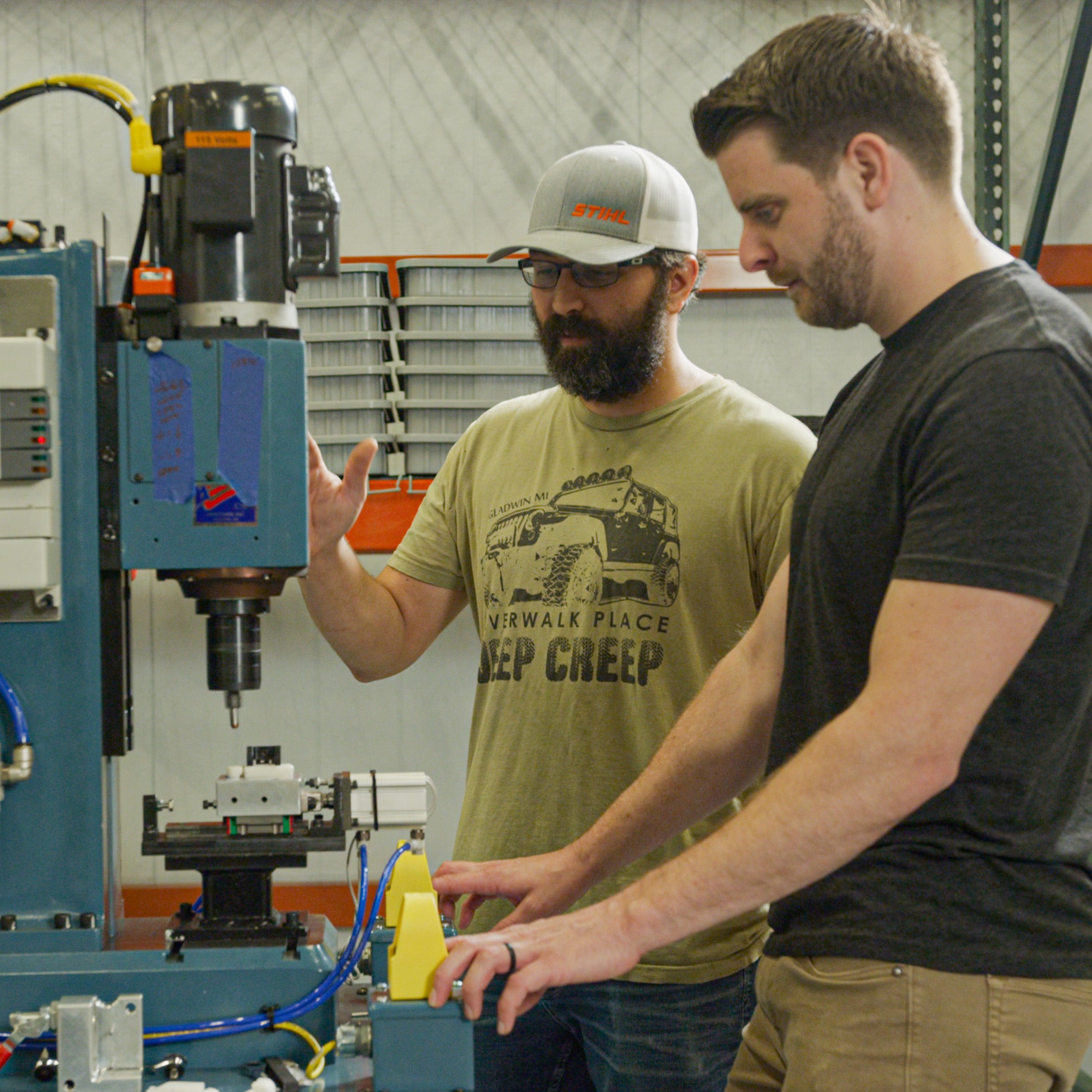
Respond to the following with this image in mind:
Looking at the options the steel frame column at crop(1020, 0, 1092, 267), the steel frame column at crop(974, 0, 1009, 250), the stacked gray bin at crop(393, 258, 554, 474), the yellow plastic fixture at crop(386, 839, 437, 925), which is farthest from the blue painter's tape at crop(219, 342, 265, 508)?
the steel frame column at crop(974, 0, 1009, 250)

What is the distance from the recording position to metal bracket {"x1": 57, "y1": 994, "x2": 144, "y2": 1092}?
1.05 meters

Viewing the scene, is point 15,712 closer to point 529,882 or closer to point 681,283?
point 529,882

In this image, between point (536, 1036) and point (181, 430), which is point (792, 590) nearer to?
point (181, 430)

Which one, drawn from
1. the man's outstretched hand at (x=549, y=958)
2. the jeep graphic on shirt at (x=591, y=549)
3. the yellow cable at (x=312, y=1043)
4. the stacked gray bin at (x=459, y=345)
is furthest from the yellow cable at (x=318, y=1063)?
the stacked gray bin at (x=459, y=345)

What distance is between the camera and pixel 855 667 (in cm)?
101

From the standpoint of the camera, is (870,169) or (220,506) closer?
(870,169)

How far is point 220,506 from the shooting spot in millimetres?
1183

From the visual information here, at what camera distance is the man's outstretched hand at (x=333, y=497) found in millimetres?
1539

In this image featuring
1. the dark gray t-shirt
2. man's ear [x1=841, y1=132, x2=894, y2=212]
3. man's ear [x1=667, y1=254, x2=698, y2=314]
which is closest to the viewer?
the dark gray t-shirt

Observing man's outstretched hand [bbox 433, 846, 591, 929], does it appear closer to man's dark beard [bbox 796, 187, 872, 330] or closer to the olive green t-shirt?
the olive green t-shirt

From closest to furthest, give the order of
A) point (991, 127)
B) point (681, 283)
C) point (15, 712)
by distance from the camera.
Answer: point (15, 712)
point (681, 283)
point (991, 127)

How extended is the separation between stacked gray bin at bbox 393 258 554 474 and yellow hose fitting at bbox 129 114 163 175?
1874 millimetres

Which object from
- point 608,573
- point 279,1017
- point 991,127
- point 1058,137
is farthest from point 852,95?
point 991,127

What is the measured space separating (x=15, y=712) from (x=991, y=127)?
3.16 m
